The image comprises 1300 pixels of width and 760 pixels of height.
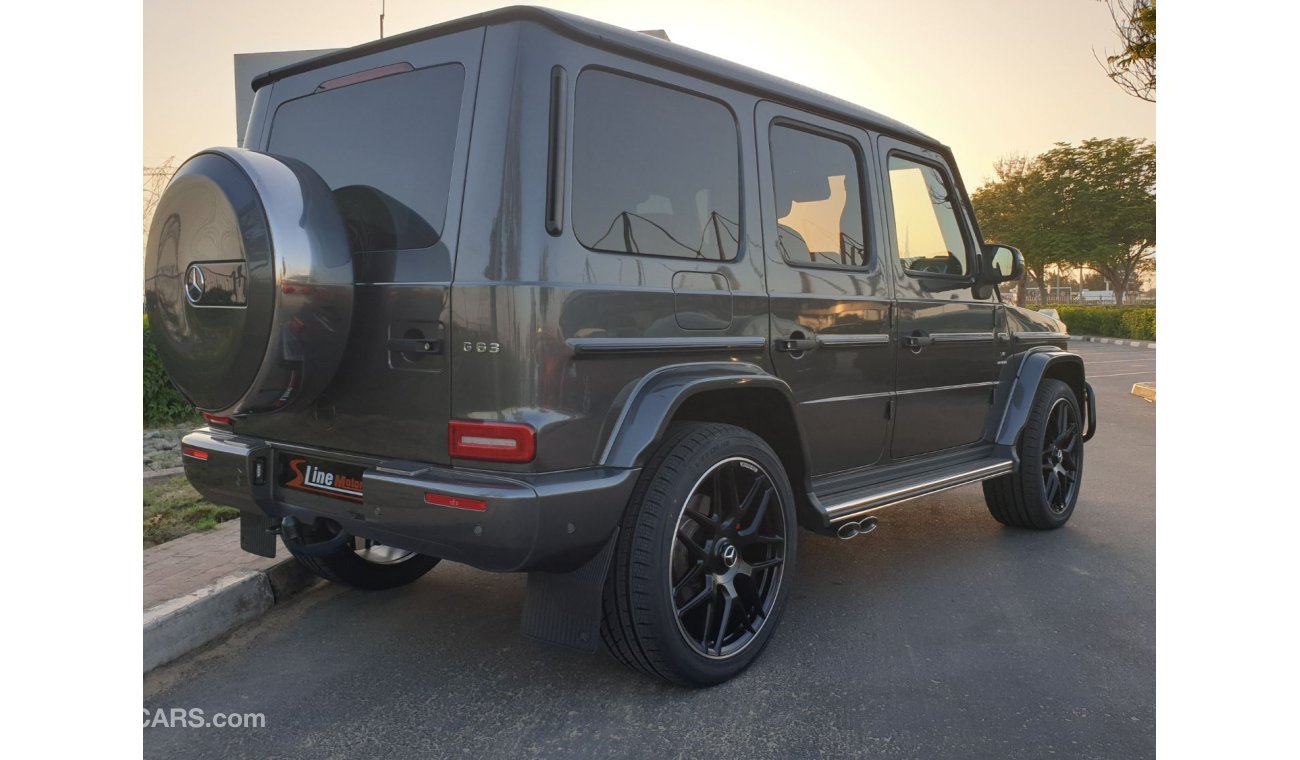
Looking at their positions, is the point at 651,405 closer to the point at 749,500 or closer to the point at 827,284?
the point at 749,500

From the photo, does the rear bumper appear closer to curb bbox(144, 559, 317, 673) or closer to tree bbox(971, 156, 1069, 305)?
curb bbox(144, 559, 317, 673)

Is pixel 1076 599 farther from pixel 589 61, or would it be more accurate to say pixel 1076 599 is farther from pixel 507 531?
pixel 589 61

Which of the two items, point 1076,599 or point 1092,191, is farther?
point 1092,191

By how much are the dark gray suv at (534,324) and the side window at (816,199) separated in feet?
0.06

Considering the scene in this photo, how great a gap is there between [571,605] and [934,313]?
97.7 inches

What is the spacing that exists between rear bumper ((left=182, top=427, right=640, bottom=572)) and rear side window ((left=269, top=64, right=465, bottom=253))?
74cm

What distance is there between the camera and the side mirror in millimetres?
5035

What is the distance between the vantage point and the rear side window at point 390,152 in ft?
9.88

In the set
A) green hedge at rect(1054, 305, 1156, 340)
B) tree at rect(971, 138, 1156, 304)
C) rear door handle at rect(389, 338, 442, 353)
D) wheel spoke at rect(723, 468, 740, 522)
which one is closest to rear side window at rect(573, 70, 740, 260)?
rear door handle at rect(389, 338, 442, 353)

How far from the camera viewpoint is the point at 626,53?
3.18m

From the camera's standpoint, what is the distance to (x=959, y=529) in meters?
5.54

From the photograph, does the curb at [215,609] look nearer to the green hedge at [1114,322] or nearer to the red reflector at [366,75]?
the red reflector at [366,75]
